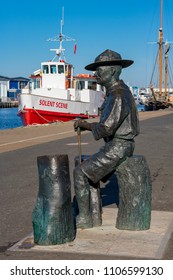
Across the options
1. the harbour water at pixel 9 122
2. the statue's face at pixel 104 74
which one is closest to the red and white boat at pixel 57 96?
the harbour water at pixel 9 122

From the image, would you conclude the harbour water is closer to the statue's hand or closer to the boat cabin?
the boat cabin

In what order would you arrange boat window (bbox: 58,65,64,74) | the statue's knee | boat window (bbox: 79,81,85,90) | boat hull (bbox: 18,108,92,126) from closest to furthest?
the statue's knee → boat hull (bbox: 18,108,92,126) → boat window (bbox: 58,65,64,74) → boat window (bbox: 79,81,85,90)

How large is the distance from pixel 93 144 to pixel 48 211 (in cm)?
1149

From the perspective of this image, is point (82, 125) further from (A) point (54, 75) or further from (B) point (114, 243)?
(A) point (54, 75)

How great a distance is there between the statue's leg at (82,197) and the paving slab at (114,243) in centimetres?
9

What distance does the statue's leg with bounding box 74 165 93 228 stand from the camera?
5.55 meters

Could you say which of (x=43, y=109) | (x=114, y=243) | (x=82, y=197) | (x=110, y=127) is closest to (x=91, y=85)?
(x=43, y=109)

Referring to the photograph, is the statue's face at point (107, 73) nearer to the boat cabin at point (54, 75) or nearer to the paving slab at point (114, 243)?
the paving slab at point (114, 243)

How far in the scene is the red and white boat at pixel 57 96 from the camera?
3516 centimetres

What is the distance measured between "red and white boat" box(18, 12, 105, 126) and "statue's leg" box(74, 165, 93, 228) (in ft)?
95.2

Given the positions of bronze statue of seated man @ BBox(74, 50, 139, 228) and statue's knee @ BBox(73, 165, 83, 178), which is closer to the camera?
bronze statue of seated man @ BBox(74, 50, 139, 228)

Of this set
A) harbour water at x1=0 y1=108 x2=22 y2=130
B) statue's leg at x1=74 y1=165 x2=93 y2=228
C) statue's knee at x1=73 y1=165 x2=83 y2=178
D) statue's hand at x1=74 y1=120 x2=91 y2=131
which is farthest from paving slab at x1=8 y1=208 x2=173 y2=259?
harbour water at x1=0 y1=108 x2=22 y2=130

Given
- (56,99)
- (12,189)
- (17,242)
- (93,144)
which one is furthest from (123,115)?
(56,99)

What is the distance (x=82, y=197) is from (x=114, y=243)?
67 cm
